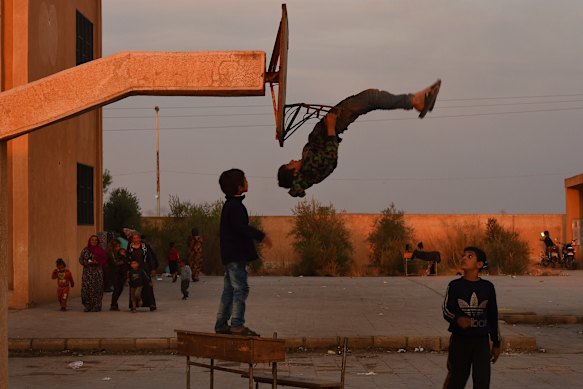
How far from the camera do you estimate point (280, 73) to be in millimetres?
8359

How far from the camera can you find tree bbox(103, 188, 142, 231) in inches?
1656

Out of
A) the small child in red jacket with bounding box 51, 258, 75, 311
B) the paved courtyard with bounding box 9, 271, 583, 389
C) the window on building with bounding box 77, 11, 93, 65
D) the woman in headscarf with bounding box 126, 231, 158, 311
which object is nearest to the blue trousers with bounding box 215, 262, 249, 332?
the paved courtyard with bounding box 9, 271, 583, 389

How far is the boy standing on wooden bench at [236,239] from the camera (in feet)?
29.9

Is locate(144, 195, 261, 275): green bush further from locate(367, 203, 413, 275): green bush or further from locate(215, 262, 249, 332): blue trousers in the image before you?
locate(215, 262, 249, 332): blue trousers

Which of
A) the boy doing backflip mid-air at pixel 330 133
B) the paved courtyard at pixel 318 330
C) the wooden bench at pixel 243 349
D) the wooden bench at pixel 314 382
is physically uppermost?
the boy doing backflip mid-air at pixel 330 133

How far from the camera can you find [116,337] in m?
17.1

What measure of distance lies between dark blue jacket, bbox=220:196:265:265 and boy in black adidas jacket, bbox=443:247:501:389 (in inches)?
73.6

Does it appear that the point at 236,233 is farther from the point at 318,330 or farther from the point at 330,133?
the point at 318,330

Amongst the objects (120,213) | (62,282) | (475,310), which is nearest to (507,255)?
(120,213)

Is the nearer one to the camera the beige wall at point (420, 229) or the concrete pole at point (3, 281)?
the concrete pole at point (3, 281)

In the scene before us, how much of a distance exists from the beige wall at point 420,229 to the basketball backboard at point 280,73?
35528 mm

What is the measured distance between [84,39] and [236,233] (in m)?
19.4

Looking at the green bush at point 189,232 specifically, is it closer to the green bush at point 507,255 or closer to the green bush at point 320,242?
the green bush at point 320,242

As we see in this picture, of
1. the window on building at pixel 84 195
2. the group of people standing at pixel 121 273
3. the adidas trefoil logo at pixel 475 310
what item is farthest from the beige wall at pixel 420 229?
the adidas trefoil logo at pixel 475 310
